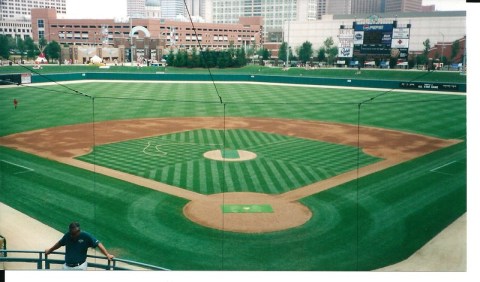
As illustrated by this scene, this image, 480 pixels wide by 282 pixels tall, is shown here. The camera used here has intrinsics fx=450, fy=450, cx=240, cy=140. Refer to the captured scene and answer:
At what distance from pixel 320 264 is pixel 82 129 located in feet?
57.5

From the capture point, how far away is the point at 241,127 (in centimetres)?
2494

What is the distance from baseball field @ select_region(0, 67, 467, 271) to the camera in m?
10.1

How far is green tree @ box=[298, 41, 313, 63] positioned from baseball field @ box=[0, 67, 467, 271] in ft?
99.7

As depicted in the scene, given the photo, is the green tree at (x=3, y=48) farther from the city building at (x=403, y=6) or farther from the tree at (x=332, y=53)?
the city building at (x=403, y=6)

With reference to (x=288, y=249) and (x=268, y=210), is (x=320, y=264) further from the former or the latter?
(x=268, y=210)

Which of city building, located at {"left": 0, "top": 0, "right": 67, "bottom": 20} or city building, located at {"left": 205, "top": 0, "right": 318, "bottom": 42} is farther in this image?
city building, located at {"left": 0, "top": 0, "right": 67, "bottom": 20}

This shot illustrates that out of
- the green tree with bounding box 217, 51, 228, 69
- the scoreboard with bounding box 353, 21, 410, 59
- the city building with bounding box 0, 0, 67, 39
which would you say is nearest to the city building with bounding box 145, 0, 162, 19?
the city building with bounding box 0, 0, 67, 39

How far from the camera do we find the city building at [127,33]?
6875 cm

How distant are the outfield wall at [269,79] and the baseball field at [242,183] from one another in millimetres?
11820

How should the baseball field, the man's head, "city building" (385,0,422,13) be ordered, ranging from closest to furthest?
the man's head, the baseball field, "city building" (385,0,422,13)

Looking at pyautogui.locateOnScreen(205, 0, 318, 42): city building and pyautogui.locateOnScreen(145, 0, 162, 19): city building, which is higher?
pyautogui.locateOnScreen(145, 0, 162, 19): city building

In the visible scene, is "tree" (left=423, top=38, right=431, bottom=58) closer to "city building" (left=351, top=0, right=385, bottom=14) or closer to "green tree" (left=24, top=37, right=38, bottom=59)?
"city building" (left=351, top=0, right=385, bottom=14)

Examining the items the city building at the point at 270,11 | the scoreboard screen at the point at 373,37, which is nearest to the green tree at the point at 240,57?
the city building at the point at 270,11

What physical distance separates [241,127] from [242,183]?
35.2ft
